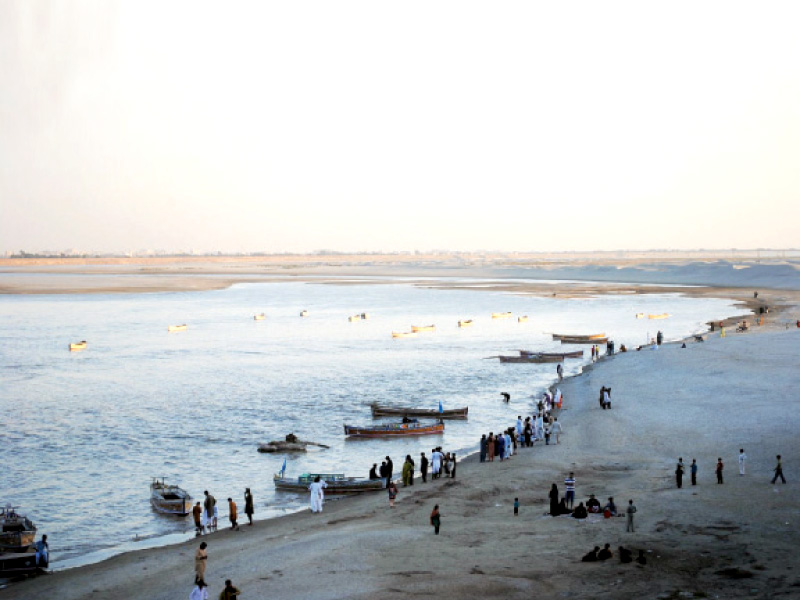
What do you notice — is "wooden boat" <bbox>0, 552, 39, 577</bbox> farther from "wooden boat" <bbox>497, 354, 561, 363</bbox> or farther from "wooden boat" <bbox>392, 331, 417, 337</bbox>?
"wooden boat" <bbox>392, 331, 417, 337</bbox>

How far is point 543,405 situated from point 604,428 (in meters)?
6.18

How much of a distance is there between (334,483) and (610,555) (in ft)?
38.5

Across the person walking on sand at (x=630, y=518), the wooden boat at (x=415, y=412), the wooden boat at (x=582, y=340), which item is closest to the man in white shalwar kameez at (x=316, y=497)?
the person walking on sand at (x=630, y=518)

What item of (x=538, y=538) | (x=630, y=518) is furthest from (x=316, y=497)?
(x=630, y=518)

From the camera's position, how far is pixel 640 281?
163m

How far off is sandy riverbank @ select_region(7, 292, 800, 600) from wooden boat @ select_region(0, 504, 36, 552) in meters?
1.93

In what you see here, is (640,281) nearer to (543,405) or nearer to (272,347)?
(272,347)

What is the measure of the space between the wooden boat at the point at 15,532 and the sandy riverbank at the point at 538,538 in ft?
6.32

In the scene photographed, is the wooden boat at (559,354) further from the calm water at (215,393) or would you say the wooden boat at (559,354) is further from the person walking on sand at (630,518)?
the person walking on sand at (630,518)

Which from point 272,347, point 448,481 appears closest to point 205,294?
point 272,347

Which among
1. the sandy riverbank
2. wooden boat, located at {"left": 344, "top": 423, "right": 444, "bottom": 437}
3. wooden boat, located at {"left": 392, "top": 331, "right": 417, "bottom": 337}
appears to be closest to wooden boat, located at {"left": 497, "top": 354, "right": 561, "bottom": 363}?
wooden boat, located at {"left": 392, "top": 331, "right": 417, "bottom": 337}

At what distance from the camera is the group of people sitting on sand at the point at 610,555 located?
16.2 meters

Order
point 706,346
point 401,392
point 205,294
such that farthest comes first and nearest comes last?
point 205,294 → point 706,346 → point 401,392

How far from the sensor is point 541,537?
60.0 ft
